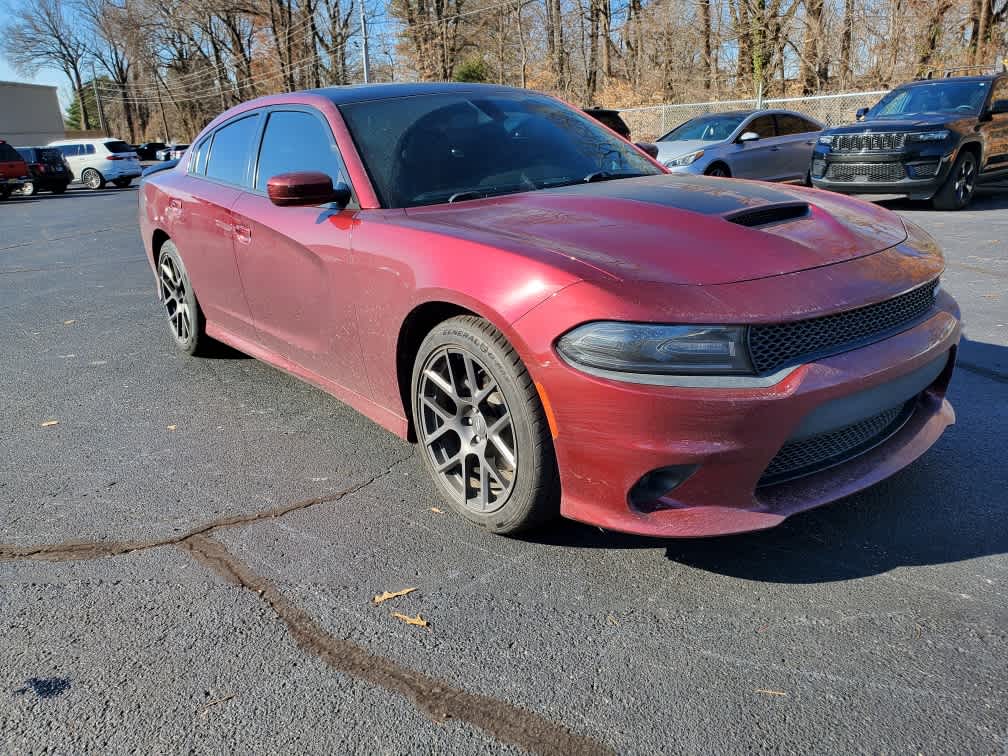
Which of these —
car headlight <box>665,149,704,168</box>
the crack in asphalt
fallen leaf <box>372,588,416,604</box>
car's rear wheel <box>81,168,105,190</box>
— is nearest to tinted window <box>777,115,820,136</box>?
car headlight <box>665,149,704,168</box>

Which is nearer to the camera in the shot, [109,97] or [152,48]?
[152,48]

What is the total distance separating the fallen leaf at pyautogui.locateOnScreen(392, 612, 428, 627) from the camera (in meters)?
2.32

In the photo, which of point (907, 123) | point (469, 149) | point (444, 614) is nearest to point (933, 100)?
point (907, 123)

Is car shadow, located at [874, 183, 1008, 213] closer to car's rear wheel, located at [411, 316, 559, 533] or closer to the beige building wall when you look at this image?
car's rear wheel, located at [411, 316, 559, 533]

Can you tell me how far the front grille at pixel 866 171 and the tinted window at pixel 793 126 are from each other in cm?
230

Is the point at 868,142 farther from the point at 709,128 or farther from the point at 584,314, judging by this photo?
the point at 584,314

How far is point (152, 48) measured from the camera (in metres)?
Answer: 65.5

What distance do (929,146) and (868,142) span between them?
2.49 feet

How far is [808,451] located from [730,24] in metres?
29.3

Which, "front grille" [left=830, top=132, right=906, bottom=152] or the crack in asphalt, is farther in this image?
"front grille" [left=830, top=132, right=906, bottom=152]

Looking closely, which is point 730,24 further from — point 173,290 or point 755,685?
point 755,685

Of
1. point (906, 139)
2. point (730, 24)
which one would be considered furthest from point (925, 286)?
point (730, 24)

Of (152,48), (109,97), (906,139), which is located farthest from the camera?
(109,97)

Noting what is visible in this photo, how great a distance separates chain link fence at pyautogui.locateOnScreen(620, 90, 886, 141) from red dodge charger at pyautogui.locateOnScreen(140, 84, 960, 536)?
15659mm
